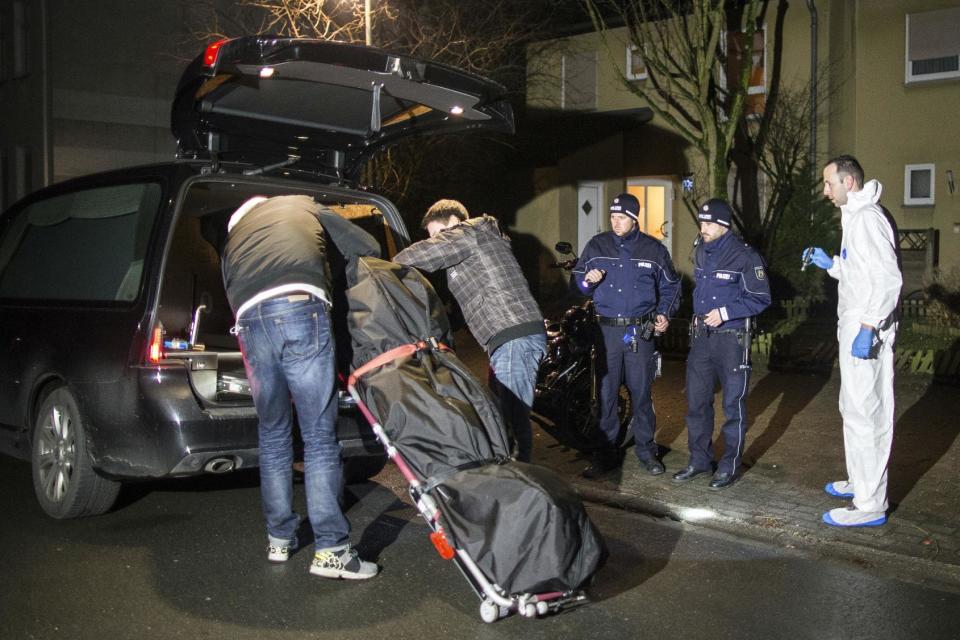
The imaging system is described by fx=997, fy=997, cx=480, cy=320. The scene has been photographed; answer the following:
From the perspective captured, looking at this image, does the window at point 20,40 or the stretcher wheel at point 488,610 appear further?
the window at point 20,40

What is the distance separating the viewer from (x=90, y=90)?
22312 millimetres

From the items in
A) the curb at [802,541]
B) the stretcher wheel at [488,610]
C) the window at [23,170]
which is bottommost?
the curb at [802,541]

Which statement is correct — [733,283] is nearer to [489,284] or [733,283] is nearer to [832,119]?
[489,284]

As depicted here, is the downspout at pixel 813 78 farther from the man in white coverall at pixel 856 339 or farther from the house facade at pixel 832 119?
the man in white coverall at pixel 856 339

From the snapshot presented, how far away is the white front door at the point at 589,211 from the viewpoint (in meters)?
22.2

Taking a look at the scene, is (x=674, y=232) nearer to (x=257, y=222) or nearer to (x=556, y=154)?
(x=556, y=154)

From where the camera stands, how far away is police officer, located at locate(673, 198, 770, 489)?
6.34 metres

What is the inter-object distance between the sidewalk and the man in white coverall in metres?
0.23

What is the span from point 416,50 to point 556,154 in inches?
210

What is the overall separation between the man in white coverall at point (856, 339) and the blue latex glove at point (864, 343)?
0.02 metres

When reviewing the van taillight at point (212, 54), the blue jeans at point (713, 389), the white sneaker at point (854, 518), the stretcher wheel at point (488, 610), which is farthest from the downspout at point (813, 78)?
the stretcher wheel at point (488, 610)

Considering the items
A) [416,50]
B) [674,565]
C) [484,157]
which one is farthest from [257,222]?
[484,157]

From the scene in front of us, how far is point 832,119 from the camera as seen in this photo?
1956 centimetres

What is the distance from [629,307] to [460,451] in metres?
2.82
